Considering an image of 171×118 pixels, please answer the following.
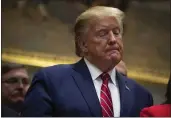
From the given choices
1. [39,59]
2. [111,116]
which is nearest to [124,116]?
[111,116]

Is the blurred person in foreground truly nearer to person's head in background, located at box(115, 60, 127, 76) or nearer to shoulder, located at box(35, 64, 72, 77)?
person's head in background, located at box(115, 60, 127, 76)

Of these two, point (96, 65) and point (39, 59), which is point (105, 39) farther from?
point (39, 59)

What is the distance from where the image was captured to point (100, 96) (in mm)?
1338

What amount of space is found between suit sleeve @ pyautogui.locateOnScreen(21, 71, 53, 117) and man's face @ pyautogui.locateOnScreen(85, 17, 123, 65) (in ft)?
0.76

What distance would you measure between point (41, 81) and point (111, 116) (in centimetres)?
32

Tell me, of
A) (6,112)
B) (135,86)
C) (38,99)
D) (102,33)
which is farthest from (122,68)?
(6,112)

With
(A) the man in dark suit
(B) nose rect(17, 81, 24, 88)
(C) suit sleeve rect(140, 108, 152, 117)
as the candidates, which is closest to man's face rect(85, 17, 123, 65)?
(A) the man in dark suit

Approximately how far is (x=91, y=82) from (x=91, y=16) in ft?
0.90

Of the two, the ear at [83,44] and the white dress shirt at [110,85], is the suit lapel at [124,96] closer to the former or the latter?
the white dress shirt at [110,85]

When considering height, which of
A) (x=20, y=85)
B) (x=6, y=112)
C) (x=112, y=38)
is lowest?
(x=6, y=112)

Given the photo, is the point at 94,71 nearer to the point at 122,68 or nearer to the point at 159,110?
the point at 122,68

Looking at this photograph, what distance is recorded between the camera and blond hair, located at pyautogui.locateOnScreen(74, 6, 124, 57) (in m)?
1.31

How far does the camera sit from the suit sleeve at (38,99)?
1287 mm

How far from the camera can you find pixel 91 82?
53.2 inches
